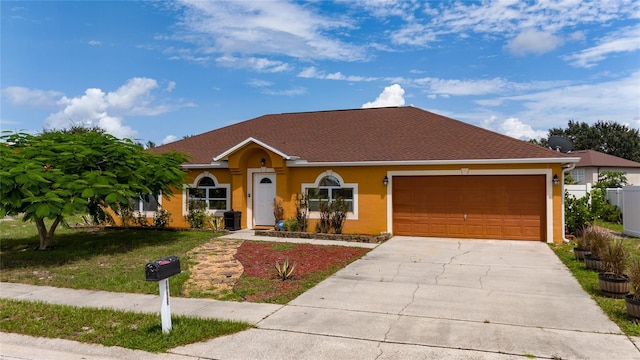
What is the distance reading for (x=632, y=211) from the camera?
52.2ft

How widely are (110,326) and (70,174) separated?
7.42 meters

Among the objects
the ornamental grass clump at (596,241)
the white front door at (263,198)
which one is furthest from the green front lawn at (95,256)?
the ornamental grass clump at (596,241)

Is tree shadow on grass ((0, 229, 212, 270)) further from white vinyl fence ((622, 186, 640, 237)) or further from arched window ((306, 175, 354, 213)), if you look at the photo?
white vinyl fence ((622, 186, 640, 237))

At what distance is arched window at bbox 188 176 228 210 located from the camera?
18391mm

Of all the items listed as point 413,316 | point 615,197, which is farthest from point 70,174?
point 615,197

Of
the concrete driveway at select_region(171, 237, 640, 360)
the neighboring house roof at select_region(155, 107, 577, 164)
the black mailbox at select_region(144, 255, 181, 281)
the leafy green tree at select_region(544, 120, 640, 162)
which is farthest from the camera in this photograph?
the leafy green tree at select_region(544, 120, 640, 162)

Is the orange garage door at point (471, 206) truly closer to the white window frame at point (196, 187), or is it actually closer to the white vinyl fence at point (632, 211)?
the white vinyl fence at point (632, 211)

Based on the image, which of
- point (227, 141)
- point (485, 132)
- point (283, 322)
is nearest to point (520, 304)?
point (283, 322)

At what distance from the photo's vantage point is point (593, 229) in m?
10.9

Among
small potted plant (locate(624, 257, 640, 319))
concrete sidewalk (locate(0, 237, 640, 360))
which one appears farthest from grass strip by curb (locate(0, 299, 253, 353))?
small potted plant (locate(624, 257, 640, 319))

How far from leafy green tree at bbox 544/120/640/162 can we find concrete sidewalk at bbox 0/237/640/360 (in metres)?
54.9

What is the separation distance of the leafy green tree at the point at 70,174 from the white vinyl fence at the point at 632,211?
1633 centimetres

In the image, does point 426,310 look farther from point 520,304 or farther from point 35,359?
point 35,359

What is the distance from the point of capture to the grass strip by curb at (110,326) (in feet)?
18.9
